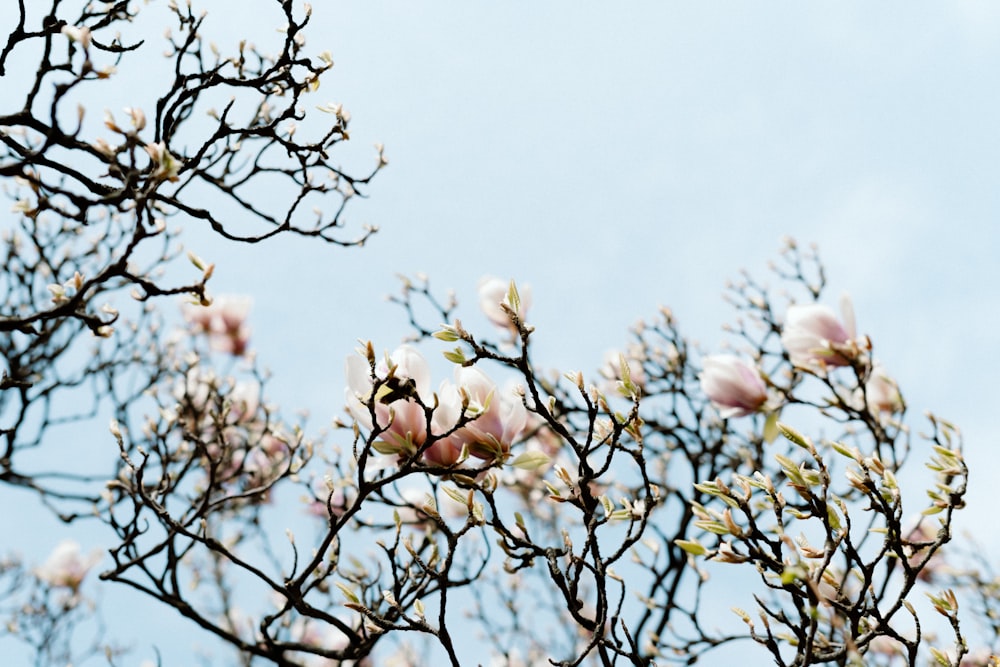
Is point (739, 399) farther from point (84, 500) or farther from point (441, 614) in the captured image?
point (84, 500)

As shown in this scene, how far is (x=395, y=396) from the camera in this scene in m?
1.48

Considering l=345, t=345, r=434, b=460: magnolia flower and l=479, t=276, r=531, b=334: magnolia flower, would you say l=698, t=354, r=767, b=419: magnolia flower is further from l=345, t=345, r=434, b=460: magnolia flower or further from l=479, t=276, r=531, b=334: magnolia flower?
l=345, t=345, r=434, b=460: magnolia flower

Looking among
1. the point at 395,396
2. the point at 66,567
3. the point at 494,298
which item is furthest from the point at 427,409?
the point at 66,567

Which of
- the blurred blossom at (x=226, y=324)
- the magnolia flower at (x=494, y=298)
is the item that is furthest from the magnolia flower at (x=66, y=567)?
the magnolia flower at (x=494, y=298)

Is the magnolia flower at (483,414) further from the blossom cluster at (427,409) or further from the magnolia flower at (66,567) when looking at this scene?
the magnolia flower at (66,567)

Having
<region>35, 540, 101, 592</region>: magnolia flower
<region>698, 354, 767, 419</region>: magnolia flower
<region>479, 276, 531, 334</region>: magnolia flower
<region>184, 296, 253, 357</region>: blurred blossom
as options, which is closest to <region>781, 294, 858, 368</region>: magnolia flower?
<region>698, 354, 767, 419</region>: magnolia flower

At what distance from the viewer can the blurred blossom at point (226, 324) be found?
194 inches

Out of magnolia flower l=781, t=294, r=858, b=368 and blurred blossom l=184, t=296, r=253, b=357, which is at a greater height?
blurred blossom l=184, t=296, r=253, b=357

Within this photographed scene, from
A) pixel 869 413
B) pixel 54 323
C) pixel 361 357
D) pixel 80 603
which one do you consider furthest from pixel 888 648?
pixel 80 603

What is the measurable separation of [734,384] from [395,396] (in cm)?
144

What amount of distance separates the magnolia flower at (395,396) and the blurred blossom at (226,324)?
365 centimetres

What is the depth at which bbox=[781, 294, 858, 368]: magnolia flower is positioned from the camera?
244 centimetres

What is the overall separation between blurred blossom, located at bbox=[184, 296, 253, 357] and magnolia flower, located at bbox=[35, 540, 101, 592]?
2.05 metres

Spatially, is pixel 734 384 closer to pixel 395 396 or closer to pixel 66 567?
pixel 395 396
